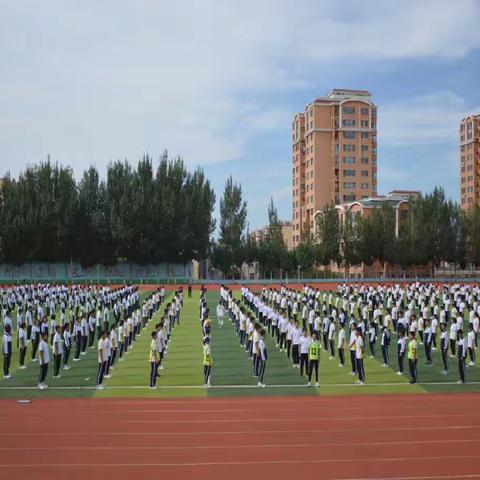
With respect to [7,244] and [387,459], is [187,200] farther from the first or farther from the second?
[387,459]

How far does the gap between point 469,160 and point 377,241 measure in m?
36.2

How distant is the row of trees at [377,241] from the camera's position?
182 ft

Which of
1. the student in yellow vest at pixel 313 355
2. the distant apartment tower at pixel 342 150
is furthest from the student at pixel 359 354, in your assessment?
the distant apartment tower at pixel 342 150

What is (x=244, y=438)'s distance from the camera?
9641 mm

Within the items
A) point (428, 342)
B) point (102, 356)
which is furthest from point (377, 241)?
point (102, 356)

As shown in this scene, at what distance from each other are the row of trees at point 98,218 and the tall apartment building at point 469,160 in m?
44.9

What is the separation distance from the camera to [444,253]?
56594 millimetres

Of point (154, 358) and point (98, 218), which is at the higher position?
point (98, 218)

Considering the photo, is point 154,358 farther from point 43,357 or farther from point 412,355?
point 412,355

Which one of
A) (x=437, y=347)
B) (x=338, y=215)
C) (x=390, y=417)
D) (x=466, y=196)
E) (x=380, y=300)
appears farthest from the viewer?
(x=466, y=196)

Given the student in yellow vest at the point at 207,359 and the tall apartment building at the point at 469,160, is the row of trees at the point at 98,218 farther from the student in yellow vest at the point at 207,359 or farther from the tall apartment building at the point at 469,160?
the tall apartment building at the point at 469,160

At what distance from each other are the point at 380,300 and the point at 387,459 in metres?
20.6

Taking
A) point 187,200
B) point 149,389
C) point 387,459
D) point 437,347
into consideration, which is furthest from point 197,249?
point 387,459

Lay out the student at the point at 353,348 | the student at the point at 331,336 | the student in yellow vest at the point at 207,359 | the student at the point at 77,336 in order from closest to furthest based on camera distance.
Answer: the student in yellow vest at the point at 207,359
the student at the point at 353,348
the student at the point at 331,336
the student at the point at 77,336
